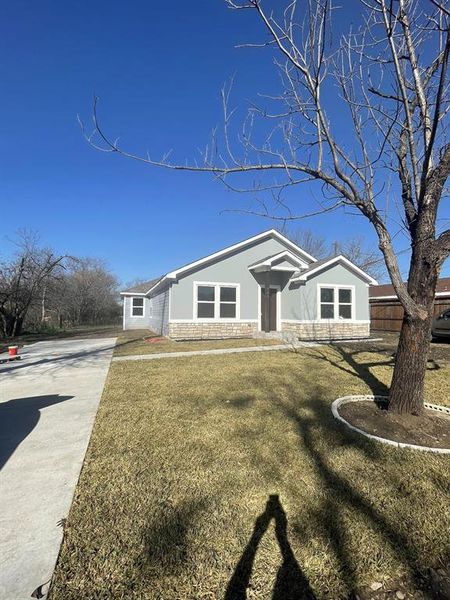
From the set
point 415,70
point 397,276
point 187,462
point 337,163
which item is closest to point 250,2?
point 337,163

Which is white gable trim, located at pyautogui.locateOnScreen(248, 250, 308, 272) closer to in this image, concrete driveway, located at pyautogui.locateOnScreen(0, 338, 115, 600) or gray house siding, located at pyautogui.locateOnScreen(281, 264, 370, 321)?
gray house siding, located at pyautogui.locateOnScreen(281, 264, 370, 321)

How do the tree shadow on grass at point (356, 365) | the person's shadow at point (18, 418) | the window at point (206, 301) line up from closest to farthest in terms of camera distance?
the person's shadow at point (18, 418) < the tree shadow on grass at point (356, 365) < the window at point (206, 301)

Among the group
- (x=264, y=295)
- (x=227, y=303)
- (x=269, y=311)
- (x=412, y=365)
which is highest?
(x=264, y=295)

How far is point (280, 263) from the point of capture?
1459cm

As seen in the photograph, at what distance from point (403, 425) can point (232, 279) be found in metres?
11.0

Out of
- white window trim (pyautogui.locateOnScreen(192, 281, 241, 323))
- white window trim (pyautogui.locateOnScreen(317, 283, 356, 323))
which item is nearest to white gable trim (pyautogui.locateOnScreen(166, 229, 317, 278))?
white window trim (pyautogui.locateOnScreen(192, 281, 241, 323))

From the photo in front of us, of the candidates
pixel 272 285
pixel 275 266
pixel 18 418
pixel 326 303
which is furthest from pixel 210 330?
pixel 18 418

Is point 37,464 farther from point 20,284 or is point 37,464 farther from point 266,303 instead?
point 20,284

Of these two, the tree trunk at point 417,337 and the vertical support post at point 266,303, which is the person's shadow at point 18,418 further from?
the vertical support post at point 266,303

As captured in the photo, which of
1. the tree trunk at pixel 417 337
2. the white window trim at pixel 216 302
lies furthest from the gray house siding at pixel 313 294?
the tree trunk at pixel 417 337

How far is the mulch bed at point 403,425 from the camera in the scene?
11.7 feet

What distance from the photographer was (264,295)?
15.0 meters

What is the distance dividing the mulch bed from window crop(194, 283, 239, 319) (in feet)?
32.5

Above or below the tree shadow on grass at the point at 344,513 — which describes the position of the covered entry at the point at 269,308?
above
